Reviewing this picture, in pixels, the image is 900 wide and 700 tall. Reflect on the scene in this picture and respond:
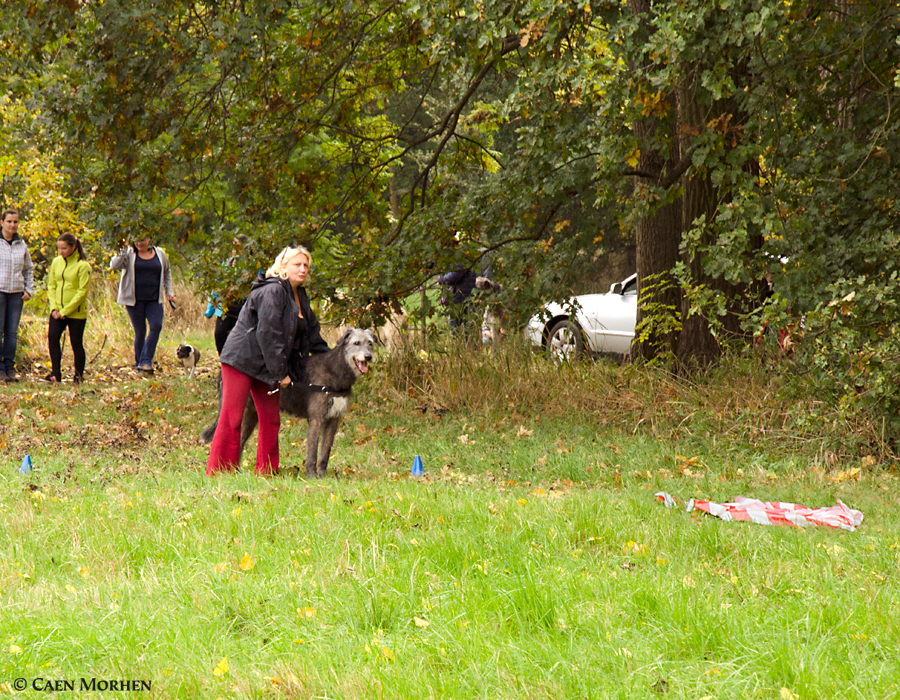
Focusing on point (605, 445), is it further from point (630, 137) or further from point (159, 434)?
point (159, 434)

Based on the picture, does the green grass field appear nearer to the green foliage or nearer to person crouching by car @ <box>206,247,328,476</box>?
person crouching by car @ <box>206,247,328,476</box>

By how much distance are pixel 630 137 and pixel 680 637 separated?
16.4 ft

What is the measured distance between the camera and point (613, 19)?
285 inches

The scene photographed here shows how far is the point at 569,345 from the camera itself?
38.5ft

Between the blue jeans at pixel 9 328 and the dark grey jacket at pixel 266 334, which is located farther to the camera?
the blue jeans at pixel 9 328

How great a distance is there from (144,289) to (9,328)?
6.35 ft

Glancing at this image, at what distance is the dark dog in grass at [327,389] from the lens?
6949 mm

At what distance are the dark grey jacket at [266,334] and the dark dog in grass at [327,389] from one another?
0.29 m

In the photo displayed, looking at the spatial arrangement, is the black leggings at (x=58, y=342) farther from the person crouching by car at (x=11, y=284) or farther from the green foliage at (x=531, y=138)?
the green foliage at (x=531, y=138)

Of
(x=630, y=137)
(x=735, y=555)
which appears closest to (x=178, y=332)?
(x=630, y=137)

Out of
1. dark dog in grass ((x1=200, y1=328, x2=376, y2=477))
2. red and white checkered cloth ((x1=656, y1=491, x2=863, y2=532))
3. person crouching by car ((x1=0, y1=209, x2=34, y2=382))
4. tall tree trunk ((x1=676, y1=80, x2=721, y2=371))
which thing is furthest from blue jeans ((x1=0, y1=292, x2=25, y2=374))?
red and white checkered cloth ((x1=656, y1=491, x2=863, y2=532))

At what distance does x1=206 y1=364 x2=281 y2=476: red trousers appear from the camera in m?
6.86

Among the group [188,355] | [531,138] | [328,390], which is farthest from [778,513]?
[188,355]

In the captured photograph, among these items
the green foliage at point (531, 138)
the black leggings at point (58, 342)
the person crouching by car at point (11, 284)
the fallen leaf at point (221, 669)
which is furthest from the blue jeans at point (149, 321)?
the fallen leaf at point (221, 669)
